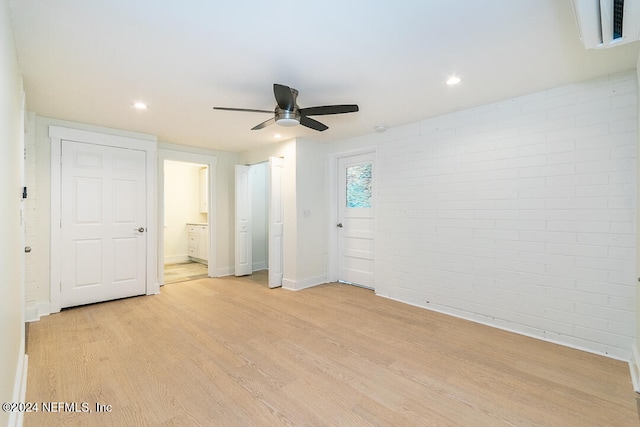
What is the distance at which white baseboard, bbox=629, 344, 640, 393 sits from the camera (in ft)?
6.65

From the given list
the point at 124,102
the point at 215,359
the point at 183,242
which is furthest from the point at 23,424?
the point at 183,242

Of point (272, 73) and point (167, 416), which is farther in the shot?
point (272, 73)

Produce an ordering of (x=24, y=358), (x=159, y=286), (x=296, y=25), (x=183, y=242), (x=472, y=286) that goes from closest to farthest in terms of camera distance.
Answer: (x=296, y=25)
(x=24, y=358)
(x=472, y=286)
(x=159, y=286)
(x=183, y=242)

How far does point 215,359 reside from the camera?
2.41 meters

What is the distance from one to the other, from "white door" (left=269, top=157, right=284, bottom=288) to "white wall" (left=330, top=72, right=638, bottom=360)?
6.14 ft

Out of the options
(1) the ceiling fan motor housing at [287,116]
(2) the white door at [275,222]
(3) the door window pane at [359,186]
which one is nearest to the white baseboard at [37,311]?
(2) the white door at [275,222]

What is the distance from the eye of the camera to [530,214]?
287 centimetres

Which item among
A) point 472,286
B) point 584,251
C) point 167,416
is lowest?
point 167,416

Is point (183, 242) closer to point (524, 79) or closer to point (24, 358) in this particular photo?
point (24, 358)

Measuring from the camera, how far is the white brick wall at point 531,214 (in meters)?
2.46

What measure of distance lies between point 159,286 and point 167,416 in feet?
10.4

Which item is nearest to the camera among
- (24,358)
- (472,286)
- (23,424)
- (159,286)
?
(23,424)

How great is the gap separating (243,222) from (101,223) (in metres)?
2.15

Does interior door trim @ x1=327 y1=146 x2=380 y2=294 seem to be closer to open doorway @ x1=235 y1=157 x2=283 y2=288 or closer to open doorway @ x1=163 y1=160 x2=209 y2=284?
open doorway @ x1=235 y1=157 x2=283 y2=288
